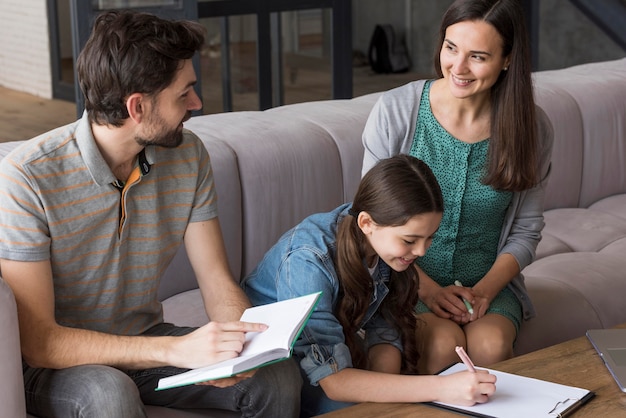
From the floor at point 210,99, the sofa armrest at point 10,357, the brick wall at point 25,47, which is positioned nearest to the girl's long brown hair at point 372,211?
the sofa armrest at point 10,357

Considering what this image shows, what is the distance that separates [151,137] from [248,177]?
0.88m

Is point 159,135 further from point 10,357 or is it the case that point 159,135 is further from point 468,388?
point 468,388

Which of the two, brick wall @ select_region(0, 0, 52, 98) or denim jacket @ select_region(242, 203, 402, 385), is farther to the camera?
brick wall @ select_region(0, 0, 52, 98)

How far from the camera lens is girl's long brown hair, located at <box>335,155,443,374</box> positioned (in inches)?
81.4

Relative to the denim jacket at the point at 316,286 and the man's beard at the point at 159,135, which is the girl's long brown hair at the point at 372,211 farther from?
the man's beard at the point at 159,135

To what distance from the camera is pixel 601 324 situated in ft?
9.25

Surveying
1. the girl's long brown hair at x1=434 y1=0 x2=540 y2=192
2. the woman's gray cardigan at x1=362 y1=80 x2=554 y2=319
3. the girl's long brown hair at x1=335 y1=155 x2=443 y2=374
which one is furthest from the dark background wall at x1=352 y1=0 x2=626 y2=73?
the girl's long brown hair at x1=335 y1=155 x2=443 y2=374

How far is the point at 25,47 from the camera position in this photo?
8141 mm

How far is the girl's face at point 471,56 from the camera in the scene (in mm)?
2416

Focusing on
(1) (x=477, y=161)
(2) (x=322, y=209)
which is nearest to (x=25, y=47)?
(2) (x=322, y=209)

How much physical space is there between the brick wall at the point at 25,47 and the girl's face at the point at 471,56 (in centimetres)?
586

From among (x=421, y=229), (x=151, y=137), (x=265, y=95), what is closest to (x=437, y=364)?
(x=421, y=229)

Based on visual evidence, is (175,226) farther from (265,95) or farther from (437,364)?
(265,95)

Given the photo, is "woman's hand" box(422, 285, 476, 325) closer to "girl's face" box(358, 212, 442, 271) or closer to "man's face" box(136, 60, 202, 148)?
"girl's face" box(358, 212, 442, 271)
